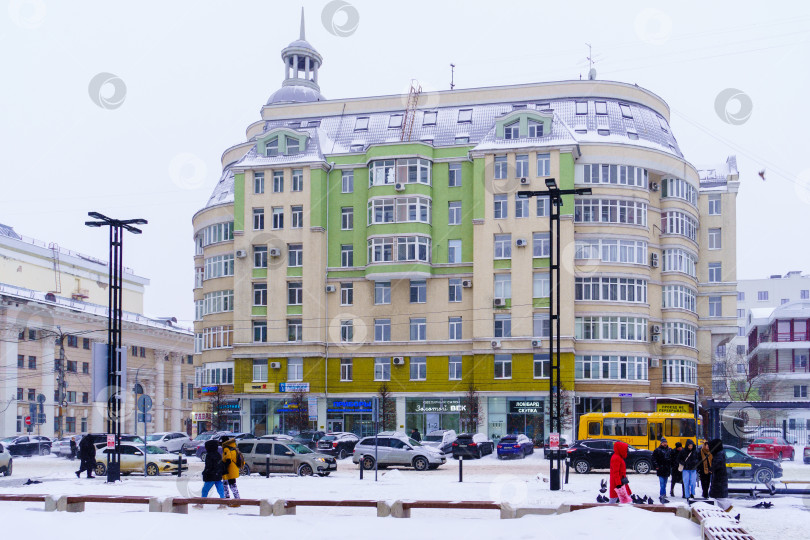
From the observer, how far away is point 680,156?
62156mm

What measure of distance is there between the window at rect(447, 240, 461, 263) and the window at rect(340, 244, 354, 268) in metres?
6.24

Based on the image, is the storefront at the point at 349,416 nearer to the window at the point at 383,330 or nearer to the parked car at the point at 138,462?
the window at the point at 383,330

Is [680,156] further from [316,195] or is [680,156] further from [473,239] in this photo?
[316,195]

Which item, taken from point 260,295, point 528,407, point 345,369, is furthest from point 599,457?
point 260,295

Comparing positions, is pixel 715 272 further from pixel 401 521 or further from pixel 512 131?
pixel 401 521

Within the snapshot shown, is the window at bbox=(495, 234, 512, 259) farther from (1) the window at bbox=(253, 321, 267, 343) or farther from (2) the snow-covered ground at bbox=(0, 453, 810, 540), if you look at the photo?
(2) the snow-covered ground at bbox=(0, 453, 810, 540)

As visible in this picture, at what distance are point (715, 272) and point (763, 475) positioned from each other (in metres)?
39.9

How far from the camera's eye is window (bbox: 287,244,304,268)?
61344 mm

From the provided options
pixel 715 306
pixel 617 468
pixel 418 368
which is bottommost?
pixel 617 468

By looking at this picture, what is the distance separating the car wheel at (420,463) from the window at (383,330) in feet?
75.8

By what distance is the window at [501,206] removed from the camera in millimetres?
57594

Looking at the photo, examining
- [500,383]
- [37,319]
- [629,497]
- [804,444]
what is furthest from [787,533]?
[37,319]

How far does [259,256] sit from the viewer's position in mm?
61906

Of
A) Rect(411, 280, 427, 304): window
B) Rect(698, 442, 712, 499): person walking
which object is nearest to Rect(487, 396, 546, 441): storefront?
Rect(411, 280, 427, 304): window
